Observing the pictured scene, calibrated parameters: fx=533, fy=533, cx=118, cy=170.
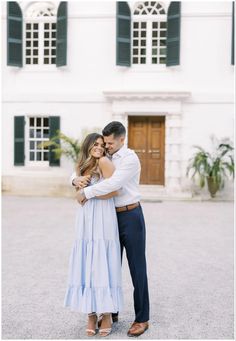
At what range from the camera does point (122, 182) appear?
4371 mm

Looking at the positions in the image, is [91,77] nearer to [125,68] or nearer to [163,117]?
[125,68]

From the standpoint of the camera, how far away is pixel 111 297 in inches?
175

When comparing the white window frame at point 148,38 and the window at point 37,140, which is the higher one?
the white window frame at point 148,38

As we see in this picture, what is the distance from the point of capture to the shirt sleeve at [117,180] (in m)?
4.33

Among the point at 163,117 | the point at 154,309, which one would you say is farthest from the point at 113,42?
the point at 154,309

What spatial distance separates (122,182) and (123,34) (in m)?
Answer: 12.1

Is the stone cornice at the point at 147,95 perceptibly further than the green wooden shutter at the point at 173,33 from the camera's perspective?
No

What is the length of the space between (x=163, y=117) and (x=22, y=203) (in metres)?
4.93

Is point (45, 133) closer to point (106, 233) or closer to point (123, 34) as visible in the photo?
point (123, 34)

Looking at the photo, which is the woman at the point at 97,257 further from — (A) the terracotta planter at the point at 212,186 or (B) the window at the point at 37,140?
(B) the window at the point at 37,140

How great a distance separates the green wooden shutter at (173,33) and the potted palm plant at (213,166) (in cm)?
270

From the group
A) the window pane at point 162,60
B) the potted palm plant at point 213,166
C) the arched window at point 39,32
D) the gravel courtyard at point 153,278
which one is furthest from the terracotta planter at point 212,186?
the arched window at point 39,32

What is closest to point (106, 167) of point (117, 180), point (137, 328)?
point (117, 180)

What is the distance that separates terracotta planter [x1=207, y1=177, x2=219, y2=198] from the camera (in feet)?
49.9
